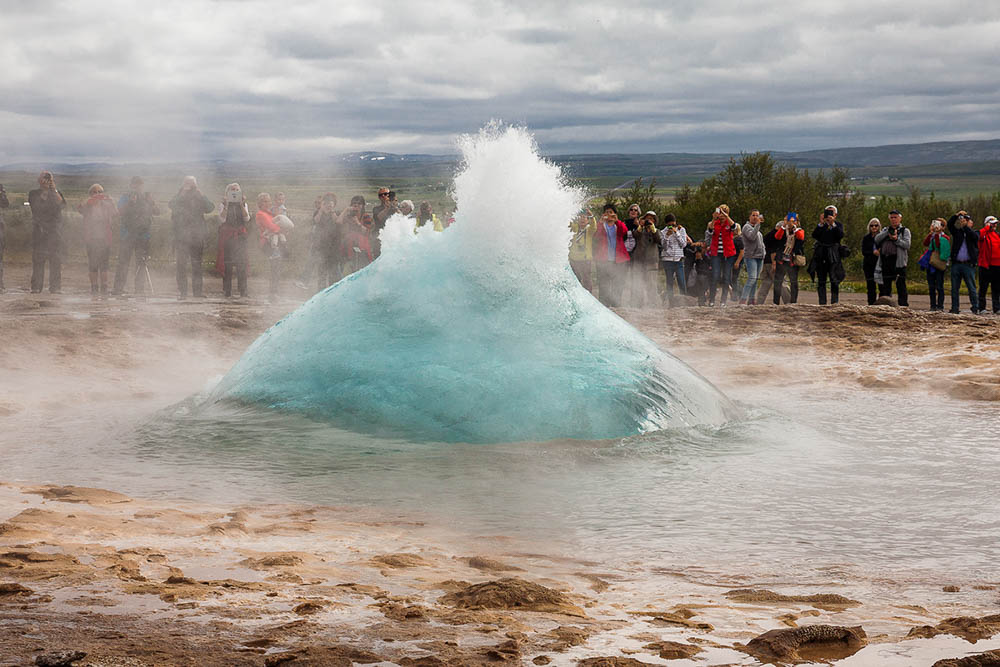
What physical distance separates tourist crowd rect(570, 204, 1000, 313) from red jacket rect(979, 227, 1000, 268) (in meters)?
0.01

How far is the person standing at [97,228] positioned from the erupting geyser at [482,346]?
20.5ft

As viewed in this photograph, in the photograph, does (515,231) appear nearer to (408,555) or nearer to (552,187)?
(552,187)

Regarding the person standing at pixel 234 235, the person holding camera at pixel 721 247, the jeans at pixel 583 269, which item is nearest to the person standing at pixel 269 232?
the person standing at pixel 234 235

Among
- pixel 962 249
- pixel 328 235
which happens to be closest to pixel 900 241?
pixel 962 249

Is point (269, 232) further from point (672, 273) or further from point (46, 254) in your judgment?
point (672, 273)

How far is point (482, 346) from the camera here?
5.60m

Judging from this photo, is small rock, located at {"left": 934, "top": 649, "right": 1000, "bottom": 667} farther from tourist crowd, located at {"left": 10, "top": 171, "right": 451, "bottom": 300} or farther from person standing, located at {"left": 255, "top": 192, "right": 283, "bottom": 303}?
person standing, located at {"left": 255, "top": 192, "right": 283, "bottom": 303}

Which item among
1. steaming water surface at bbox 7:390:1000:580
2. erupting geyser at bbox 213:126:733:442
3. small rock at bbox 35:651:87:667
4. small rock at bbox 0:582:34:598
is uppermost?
erupting geyser at bbox 213:126:733:442

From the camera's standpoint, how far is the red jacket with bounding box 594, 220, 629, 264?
37.2 feet

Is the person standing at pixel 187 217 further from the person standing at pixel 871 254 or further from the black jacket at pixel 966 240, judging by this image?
the black jacket at pixel 966 240

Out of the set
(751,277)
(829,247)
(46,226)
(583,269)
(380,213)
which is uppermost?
(380,213)

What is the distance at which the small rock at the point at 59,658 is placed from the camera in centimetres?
239

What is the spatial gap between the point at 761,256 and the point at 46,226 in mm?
7863

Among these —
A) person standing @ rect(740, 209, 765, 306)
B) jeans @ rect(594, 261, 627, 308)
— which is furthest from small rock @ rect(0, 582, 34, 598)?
person standing @ rect(740, 209, 765, 306)
